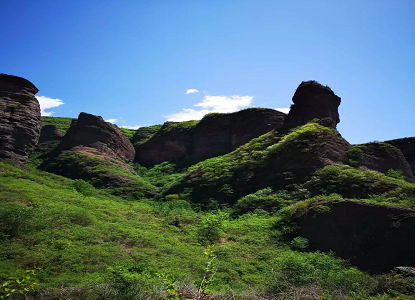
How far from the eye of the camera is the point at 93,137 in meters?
35.8

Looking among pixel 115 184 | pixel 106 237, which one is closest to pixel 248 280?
pixel 106 237

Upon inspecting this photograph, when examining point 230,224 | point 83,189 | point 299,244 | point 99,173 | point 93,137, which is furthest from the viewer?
point 93,137

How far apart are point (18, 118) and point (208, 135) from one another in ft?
81.4

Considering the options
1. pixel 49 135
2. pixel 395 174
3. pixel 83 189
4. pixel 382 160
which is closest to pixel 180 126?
pixel 49 135

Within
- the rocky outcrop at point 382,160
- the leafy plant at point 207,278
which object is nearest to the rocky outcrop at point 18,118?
the leafy plant at point 207,278

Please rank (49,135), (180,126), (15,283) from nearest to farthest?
(15,283)
(49,135)
(180,126)

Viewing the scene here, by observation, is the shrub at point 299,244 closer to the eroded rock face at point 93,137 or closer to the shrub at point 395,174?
the shrub at point 395,174

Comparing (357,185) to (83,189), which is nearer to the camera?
(357,185)

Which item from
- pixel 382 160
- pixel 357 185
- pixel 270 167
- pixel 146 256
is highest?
pixel 382 160

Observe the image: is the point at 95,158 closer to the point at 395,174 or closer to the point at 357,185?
the point at 357,185

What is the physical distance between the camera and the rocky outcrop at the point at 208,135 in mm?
36719

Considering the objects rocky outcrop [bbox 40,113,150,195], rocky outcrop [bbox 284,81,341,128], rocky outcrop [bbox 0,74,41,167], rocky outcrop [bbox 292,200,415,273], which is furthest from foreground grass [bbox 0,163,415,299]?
rocky outcrop [bbox 284,81,341,128]

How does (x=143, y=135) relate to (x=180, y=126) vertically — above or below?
below

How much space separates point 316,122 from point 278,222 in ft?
50.5
